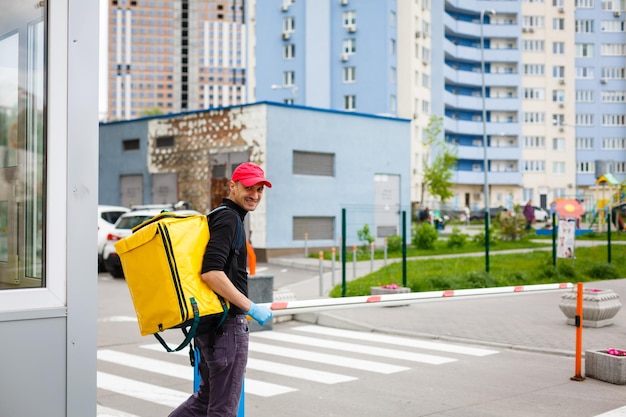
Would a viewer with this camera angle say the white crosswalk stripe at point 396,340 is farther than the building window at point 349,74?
No

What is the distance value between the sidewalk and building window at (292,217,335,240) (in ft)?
44.6

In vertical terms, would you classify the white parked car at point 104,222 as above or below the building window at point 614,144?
below

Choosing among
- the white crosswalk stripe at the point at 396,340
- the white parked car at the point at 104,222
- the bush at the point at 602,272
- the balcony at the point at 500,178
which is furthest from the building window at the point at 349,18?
the white crosswalk stripe at the point at 396,340

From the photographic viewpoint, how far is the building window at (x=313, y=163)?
30.8 meters

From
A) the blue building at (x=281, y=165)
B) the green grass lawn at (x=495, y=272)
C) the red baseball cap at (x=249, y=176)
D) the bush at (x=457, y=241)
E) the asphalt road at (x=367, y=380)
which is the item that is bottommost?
the asphalt road at (x=367, y=380)

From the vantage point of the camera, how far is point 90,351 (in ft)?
13.0

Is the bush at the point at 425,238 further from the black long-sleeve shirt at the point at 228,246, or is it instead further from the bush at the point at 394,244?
the black long-sleeve shirt at the point at 228,246

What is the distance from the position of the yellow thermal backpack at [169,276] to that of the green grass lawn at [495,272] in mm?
12179

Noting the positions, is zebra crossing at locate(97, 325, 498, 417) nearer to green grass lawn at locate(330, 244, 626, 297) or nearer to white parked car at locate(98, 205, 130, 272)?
green grass lawn at locate(330, 244, 626, 297)

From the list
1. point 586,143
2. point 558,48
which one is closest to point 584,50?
point 558,48

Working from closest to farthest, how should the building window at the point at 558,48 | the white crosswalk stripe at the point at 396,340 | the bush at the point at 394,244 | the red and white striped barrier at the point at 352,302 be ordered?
the red and white striped barrier at the point at 352,302
the white crosswalk stripe at the point at 396,340
the bush at the point at 394,244
the building window at the point at 558,48

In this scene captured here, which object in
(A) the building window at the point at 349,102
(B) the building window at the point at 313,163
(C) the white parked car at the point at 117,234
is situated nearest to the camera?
(C) the white parked car at the point at 117,234

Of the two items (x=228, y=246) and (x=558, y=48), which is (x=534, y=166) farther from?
(x=228, y=246)

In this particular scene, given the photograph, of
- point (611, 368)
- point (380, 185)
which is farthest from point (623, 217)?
point (611, 368)
